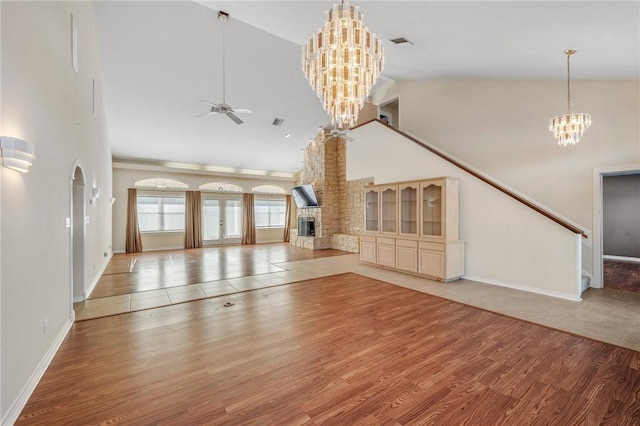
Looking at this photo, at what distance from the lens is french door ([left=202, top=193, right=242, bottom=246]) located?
11273 millimetres

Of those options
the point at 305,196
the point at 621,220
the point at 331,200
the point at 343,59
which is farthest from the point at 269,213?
the point at 621,220

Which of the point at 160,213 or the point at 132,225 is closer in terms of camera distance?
the point at 132,225

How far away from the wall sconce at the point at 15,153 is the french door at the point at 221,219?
9.59 meters

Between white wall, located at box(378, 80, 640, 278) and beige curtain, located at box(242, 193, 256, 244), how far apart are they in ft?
25.4

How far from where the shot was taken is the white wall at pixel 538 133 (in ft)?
15.1

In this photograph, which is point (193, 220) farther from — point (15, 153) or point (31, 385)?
point (15, 153)

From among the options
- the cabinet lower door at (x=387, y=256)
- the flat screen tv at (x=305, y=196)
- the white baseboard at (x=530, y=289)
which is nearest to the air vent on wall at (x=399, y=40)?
the cabinet lower door at (x=387, y=256)

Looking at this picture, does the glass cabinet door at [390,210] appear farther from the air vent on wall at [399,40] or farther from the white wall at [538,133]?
the air vent on wall at [399,40]

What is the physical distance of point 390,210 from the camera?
617cm

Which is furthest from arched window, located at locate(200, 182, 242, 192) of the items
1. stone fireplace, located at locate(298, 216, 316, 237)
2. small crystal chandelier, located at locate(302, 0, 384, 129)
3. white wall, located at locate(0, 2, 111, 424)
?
small crystal chandelier, located at locate(302, 0, 384, 129)

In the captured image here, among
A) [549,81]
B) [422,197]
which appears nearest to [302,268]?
[422,197]

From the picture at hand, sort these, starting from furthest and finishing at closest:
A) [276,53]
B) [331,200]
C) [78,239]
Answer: [331,200] < [276,53] < [78,239]

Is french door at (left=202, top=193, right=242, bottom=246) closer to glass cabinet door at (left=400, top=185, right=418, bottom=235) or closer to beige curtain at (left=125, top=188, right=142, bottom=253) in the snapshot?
beige curtain at (left=125, top=188, right=142, bottom=253)

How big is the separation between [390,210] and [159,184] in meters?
8.77
